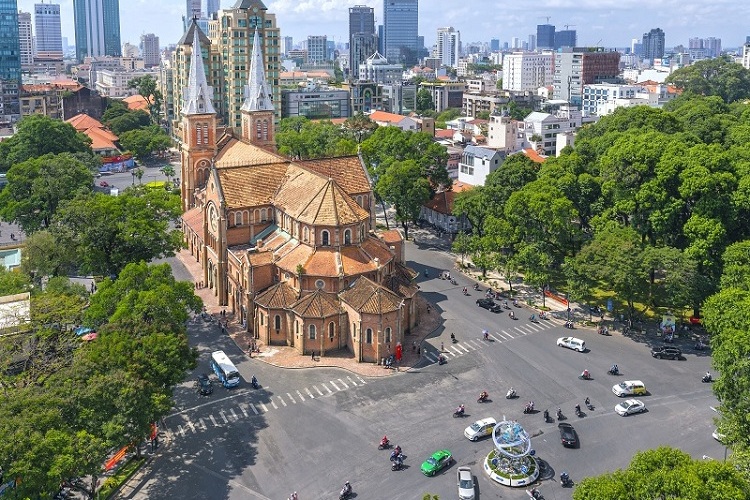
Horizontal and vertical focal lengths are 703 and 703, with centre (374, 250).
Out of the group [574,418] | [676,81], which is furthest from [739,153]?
[676,81]

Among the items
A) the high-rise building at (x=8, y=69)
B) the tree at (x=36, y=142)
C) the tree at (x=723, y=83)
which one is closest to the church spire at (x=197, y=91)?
the tree at (x=36, y=142)

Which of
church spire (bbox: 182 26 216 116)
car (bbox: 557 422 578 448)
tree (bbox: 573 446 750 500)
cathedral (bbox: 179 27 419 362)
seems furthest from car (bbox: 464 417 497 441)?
church spire (bbox: 182 26 216 116)

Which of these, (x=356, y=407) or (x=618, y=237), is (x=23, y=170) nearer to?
(x=356, y=407)

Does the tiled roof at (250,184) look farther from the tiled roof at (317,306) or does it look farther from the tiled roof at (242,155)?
the tiled roof at (317,306)

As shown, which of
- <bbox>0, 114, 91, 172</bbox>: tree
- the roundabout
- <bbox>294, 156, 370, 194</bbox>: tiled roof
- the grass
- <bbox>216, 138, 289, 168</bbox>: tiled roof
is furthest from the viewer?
<bbox>0, 114, 91, 172</bbox>: tree

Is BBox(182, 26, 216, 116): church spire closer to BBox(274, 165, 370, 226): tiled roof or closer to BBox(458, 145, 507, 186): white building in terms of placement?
BBox(274, 165, 370, 226): tiled roof
